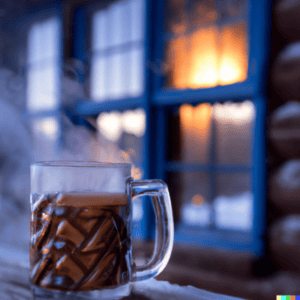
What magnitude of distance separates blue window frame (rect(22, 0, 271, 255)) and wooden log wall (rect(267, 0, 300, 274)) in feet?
0.17

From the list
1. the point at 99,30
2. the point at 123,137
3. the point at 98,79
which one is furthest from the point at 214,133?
the point at 99,30

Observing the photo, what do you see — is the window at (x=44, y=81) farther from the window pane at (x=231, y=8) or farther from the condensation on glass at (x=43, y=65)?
the window pane at (x=231, y=8)

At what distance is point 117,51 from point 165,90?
0.69m

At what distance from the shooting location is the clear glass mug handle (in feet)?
1.30

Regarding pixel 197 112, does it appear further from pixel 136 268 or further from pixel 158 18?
pixel 136 268

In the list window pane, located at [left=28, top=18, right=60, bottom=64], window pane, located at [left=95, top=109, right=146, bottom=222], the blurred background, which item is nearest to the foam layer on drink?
the blurred background

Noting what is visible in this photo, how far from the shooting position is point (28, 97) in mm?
3186

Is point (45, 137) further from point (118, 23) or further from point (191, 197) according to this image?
point (191, 197)

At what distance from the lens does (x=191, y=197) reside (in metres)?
2.23

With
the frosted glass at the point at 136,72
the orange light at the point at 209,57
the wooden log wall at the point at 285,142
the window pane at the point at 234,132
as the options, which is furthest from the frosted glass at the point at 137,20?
the wooden log wall at the point at 285,142

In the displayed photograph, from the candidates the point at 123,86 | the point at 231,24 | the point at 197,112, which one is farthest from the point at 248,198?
the point at 123,86

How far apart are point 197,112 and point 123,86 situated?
0.72 m

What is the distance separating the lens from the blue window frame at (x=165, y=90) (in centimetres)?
180

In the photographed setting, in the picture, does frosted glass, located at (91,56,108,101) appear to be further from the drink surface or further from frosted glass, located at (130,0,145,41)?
the drink surface
